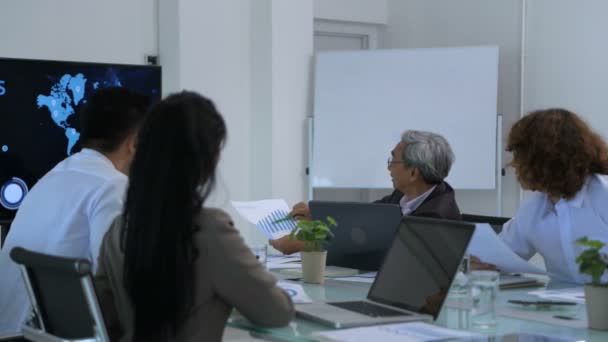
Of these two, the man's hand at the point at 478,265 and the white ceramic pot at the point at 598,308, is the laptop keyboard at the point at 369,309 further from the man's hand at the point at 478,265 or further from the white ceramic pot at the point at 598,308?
the man's hand at the point at 478,265

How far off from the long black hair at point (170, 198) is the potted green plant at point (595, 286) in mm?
965

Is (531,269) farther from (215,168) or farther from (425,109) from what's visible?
(425,109)

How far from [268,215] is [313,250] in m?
0.56

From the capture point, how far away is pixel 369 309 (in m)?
2.50

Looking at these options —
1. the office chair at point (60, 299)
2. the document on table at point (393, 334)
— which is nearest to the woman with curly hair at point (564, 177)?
the document on table at point (393, 334)

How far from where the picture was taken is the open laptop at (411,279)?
2.34 metres

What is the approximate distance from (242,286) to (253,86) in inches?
171

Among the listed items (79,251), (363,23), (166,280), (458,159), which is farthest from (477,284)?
(363,23)

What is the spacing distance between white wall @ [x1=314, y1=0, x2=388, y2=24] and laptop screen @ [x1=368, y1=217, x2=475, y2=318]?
433 centimetres

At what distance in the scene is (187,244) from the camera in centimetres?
197

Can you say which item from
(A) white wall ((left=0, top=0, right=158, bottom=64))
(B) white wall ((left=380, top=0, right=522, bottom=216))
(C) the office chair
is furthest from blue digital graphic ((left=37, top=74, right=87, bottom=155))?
(C) the office chair

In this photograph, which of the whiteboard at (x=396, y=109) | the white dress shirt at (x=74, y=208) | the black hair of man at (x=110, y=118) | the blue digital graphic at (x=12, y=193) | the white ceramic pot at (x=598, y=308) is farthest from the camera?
the whiteboard at (x=396, y=109)

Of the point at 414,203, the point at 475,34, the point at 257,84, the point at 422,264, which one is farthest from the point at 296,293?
the point at 475,34

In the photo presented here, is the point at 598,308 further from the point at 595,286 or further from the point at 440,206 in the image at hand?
the point at 440,206
